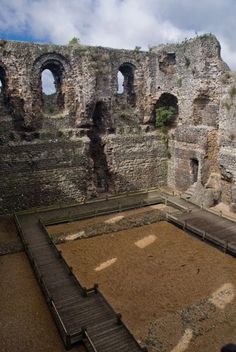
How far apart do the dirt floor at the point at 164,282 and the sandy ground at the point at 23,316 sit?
1.59m

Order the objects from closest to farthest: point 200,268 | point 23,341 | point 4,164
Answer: point 23,341, point 200,268, point 4,164

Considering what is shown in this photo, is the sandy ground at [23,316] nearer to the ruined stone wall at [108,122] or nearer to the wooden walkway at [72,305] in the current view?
the wooden walkway at [72,305]

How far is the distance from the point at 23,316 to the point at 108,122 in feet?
37.9

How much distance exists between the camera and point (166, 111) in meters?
19.6

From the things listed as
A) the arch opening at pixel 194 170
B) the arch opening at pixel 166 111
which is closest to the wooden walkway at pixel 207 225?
the arch opening at pixel 194 170

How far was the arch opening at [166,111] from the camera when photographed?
1972 cm

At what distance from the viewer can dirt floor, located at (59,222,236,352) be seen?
849 cm

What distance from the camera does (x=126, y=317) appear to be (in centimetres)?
918

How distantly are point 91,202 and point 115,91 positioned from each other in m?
5.88

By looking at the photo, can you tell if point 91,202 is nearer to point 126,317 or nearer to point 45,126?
point 45,126

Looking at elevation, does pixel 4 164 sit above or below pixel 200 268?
above

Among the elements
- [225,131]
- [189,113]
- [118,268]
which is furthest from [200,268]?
[189,113]

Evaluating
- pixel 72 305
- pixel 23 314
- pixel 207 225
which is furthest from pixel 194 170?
pixel 23 314

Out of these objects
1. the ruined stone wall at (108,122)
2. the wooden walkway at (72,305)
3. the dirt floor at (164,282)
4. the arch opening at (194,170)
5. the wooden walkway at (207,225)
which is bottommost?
the dirt floor at (164,282)
